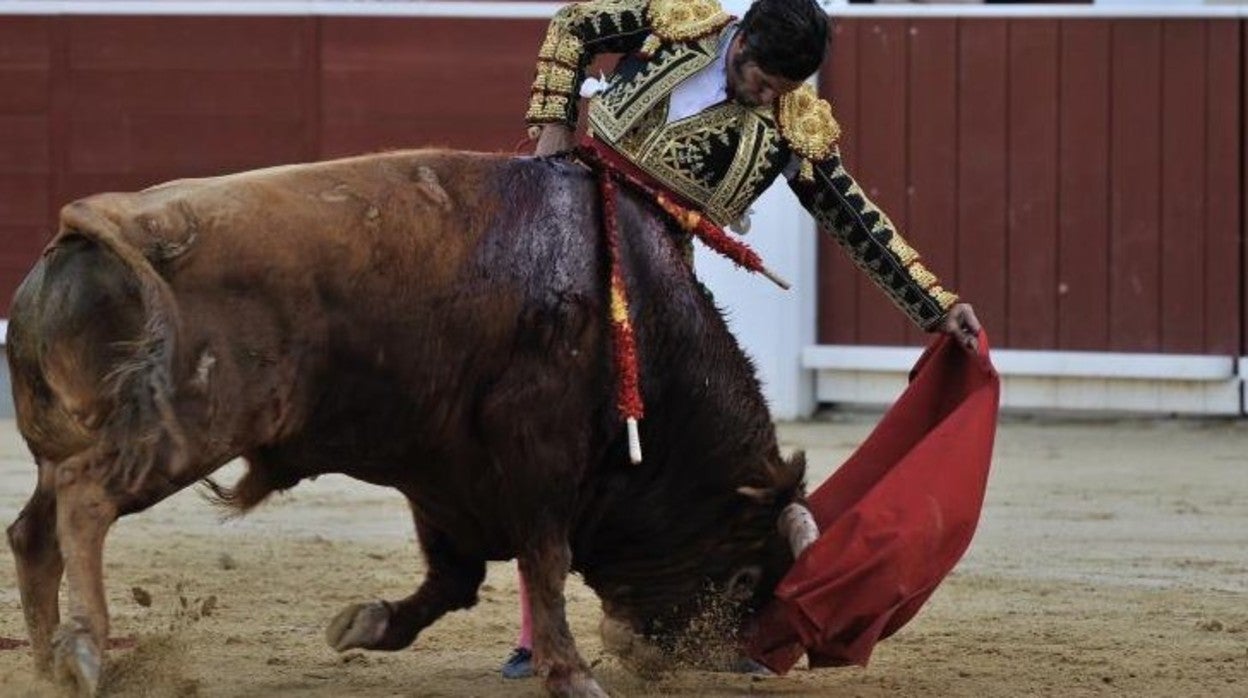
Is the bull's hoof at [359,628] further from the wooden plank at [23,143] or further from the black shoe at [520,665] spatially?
the wooden plank at [23,143]

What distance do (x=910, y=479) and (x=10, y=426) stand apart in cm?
444

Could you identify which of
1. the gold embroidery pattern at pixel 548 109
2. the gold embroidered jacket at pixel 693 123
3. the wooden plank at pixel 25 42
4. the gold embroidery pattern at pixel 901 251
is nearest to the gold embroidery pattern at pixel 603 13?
the gold embroidered jacket at pixel 693 123

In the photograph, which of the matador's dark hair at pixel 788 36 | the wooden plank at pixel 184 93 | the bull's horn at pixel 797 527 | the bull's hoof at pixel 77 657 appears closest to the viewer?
the bull's hoof at pixel 77 657

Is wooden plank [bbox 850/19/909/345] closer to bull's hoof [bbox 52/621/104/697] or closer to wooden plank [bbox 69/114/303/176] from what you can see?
wooden plank [bbox 69/114/303/176]

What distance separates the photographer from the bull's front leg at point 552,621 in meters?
3.75

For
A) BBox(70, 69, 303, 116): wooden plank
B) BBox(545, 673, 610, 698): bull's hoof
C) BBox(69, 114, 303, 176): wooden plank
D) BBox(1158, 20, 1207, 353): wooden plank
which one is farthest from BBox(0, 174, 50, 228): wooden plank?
BBox(545, 673, 610, 698): bull's hoof

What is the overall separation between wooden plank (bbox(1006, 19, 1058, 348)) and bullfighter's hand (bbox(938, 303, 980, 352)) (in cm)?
392

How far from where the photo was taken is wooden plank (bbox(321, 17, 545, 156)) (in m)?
8.20

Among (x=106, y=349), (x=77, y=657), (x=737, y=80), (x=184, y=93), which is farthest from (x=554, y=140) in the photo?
(x=184, y=93)

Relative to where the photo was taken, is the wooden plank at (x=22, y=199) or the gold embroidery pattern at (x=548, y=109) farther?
the wooden plank at (x=22, y=199)

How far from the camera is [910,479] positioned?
4.05 meters

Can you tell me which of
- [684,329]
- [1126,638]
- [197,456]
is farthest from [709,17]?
[1126,638]

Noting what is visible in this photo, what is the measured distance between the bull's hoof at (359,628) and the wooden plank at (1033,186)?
14.1 feet

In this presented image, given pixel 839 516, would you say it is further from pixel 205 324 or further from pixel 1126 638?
pixel 205 324
